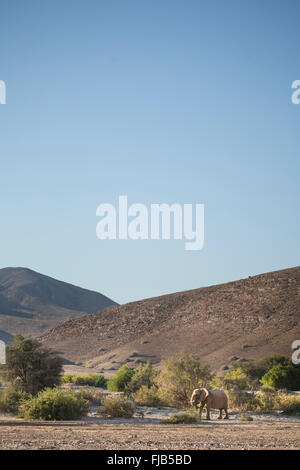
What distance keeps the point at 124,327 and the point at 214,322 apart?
14.6 metres

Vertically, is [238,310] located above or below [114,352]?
above

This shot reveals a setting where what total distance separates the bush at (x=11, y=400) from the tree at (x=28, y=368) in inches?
62.9

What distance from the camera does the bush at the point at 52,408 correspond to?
19484 mm

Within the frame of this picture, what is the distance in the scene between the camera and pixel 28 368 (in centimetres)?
2494

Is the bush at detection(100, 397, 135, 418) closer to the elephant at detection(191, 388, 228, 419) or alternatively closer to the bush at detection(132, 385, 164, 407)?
the elephant at detection(191, 388, 228, 419)

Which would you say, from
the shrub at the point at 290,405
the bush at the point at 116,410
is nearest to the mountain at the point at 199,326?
the shrub at the point at 290,405

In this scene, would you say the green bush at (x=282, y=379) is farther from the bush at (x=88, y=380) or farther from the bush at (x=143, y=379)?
the bush at (x=88, y=380)

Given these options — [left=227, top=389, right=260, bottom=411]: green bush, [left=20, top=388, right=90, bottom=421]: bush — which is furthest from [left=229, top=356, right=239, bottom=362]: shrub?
[left=20, top=388, right=90, bottom=421]: bush

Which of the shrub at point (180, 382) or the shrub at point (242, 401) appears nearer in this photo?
the shrub at point (242, 401)

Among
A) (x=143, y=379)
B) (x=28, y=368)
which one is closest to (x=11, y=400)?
(x=28, y=368)
